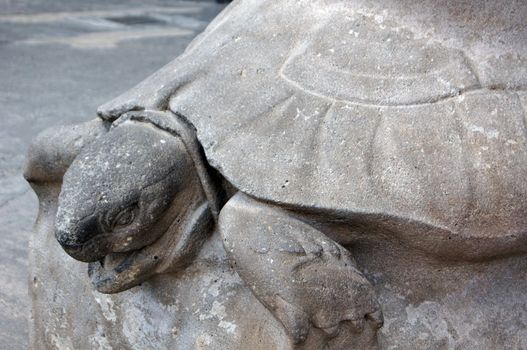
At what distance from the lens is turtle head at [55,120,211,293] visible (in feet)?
3.43

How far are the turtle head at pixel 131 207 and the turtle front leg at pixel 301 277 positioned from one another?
0.33 ft

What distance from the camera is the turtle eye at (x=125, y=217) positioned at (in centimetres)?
106

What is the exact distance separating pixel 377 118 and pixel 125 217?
1.23ft

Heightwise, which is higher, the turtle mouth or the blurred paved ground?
the turtle mouth

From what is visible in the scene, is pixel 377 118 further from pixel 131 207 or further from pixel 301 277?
pixel 131 207

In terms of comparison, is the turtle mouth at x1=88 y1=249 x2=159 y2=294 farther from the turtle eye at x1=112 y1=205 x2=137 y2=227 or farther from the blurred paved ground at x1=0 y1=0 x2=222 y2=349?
the blurred paved ground at x1=0 y1=0 x2=222 y2=349

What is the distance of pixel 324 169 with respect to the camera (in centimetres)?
103

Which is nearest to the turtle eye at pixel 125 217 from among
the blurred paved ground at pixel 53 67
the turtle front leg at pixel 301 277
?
the turtle front leg at pixel 301 277

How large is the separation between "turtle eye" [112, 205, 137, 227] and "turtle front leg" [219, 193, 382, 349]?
13cm

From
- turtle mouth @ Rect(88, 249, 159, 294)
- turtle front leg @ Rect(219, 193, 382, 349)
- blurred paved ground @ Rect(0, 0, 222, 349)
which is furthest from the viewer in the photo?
blurred paved ground @ Rect(0, 0, 222, 349)

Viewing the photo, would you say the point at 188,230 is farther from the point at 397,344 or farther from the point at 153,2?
the point at 153,2

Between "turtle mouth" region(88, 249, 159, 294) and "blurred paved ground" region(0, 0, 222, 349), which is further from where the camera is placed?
"blurred paved ground" region(0, 0, 222, 349)

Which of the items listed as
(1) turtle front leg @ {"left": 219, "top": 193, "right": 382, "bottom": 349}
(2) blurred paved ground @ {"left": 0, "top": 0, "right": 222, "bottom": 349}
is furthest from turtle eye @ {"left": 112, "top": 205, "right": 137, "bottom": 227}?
(2) blurred paved ground @ {"left": 0, "top": 0, "right": 222, "bottom": 349}

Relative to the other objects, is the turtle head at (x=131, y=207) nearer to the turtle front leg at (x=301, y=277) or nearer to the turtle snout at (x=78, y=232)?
the turtle snout at (x=78, y=232)
